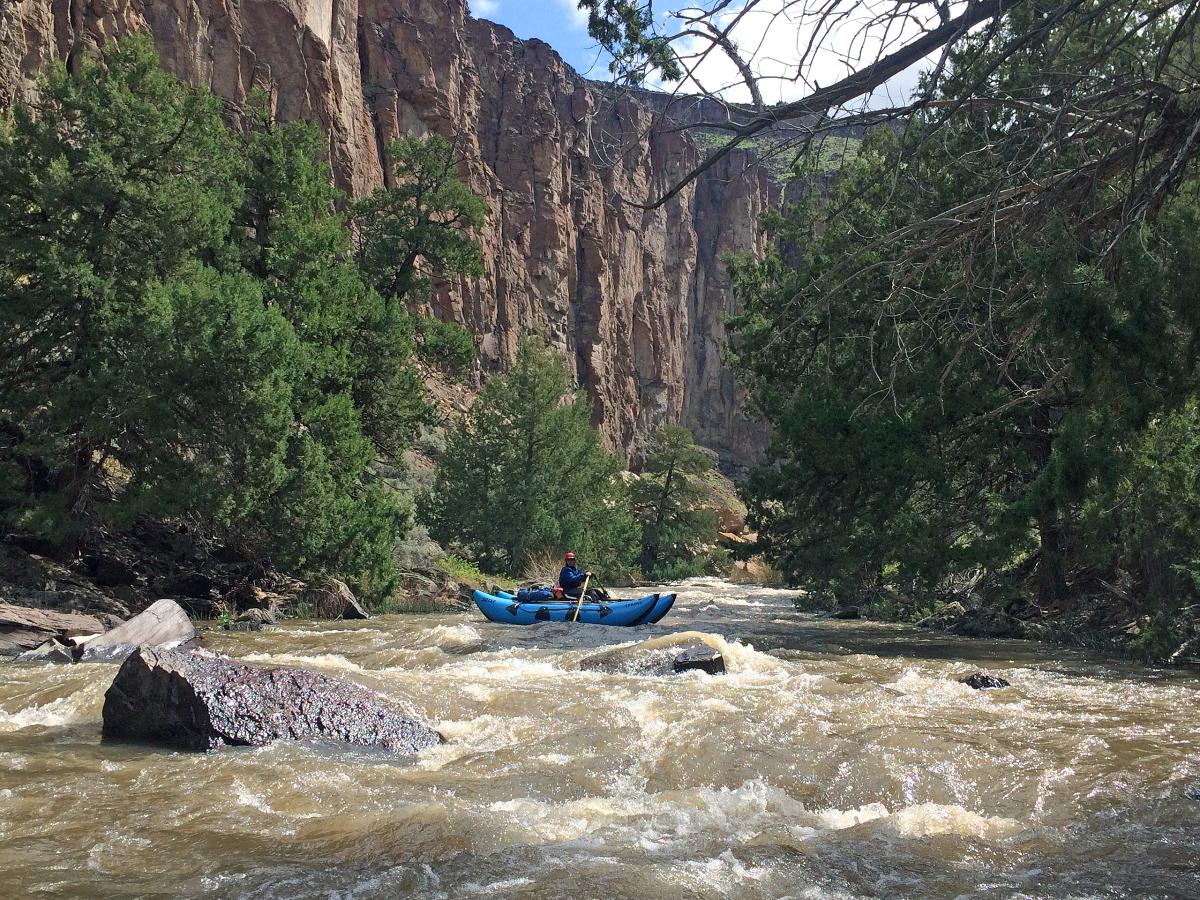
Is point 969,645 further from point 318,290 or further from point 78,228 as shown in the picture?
point 78,228

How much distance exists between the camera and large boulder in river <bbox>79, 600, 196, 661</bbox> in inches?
372

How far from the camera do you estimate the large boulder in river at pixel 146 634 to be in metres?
9.44

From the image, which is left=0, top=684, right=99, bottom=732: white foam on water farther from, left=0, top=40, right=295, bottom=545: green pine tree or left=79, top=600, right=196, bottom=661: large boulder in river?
left=0, top=40, right=295, bottom=545: green pine tree

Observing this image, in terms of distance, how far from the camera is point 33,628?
10086mm

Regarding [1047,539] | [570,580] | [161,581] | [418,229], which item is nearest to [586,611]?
[570,580]

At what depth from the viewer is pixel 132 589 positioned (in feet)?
46.5

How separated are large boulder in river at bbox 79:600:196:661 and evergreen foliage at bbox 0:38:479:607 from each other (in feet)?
8.39

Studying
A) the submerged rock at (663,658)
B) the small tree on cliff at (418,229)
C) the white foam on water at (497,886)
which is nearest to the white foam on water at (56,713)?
the white foam on water at (497,886)

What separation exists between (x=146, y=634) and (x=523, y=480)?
18331mm

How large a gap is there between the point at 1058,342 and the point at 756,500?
11153 mm

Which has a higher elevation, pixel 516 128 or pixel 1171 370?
pixel 516 128

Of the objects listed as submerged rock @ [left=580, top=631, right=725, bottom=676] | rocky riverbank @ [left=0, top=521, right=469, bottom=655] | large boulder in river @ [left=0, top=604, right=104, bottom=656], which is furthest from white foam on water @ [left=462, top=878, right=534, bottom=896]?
rocky riverbank @ [left=0, top=521, right=469, bottom=655]

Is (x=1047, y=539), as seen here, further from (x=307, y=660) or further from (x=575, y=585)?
(x=307, y=660)

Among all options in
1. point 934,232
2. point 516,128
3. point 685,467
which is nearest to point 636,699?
point 934,232
